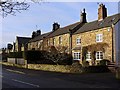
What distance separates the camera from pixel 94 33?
139 ft

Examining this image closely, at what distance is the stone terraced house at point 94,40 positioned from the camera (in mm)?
37963

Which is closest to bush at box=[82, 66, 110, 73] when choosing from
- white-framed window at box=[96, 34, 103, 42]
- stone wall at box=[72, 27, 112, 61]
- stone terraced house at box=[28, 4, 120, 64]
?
stone terraced house at box=[28, 4, 120, 64]

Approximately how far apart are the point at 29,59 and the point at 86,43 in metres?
10.1

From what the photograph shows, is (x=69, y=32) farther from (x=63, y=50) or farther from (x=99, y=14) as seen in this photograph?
(x=99, y=14)

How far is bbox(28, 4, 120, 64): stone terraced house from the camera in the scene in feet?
125

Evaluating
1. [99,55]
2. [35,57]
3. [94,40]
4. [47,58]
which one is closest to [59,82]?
[99,55]

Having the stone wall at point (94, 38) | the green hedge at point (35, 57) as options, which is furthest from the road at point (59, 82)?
the green hedge at point (35, 57)

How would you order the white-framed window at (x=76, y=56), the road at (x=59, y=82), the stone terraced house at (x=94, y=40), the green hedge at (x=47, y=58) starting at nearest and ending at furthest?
the road at (x=59, y=82) < the stone terraced house at (x=94, y=40) < the green hedge at (x=47, y=58) < the white-framed window at (x=76, y=56)

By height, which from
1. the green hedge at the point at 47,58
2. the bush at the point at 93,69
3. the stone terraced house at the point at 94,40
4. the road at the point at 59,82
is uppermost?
the stone terraced house at the point at 94,40

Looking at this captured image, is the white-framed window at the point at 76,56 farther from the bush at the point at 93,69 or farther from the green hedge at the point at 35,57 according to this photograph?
the bush at the point at 93,69

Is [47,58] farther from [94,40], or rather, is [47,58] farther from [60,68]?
[60,68]

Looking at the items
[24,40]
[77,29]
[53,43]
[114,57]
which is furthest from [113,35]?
[24,40]

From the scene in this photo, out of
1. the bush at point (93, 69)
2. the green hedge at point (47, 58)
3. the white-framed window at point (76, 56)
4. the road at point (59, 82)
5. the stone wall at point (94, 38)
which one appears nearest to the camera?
the road at point (59, 82)

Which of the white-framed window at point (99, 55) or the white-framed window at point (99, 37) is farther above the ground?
the white-framed window at point (99, 37)
